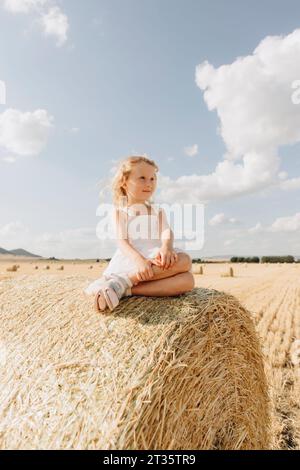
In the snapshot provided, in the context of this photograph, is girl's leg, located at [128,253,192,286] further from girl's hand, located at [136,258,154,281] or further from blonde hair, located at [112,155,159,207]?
blonde hair, located at [112,155,159,207]

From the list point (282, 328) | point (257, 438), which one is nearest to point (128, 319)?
point (257, 438)

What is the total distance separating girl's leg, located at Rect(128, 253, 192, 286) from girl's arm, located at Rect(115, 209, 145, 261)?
121 mm

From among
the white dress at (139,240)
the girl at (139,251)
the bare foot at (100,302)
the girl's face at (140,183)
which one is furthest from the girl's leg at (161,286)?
the girl's face at (140,183)

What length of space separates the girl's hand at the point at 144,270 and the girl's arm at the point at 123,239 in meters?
0.04

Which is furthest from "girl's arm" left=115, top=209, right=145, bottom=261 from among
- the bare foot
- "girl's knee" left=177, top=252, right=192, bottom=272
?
the bare foot

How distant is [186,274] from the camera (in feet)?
8.79

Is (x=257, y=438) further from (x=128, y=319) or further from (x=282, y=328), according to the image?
(x=282, y=328)

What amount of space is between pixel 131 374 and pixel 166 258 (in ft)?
2.55

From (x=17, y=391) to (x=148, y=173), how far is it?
1.67 meters

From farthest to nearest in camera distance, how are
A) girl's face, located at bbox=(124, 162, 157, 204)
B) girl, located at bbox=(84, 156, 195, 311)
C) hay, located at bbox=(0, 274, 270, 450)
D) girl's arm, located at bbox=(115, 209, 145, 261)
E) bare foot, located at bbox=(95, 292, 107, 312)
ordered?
girl's face, located at bbox=(124, 162, 157, 204)
girl's arm, located at bbox=(115, 209, 145, 261)
girl, located at bbox=(84, 156, 195, 311)
bare foot, located at bbox=(95, 292, 107, 312)
hay, located at bbox=(0, 274, 270, 450)

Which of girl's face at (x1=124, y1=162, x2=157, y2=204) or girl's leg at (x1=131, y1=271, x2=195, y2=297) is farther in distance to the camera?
girl's face at (x1=124, y1=162, x2=157, y2=204)

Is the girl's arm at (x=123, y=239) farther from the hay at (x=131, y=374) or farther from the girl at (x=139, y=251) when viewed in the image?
the hay at (x=131, y=374)

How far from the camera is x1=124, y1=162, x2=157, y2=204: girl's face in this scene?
9.68ft

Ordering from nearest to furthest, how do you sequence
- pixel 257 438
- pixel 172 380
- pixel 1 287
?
pixel 172 380, pixel 257 438, pixel 1 287
